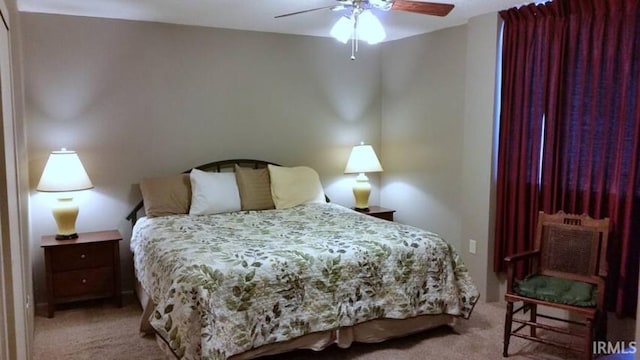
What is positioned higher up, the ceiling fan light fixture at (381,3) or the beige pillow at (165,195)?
the ceiling fan light fixture at (381,3)

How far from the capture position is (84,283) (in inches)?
151

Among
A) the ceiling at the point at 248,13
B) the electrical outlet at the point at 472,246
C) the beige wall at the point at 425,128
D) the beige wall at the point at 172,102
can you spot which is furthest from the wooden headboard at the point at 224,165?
the electrical outlet at the point at 472,246

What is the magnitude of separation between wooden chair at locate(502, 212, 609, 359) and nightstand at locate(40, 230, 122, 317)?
113 inches

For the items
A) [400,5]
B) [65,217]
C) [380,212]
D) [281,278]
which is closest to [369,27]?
[400,5]

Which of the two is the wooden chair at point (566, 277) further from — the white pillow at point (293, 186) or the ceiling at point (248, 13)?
the white pillow at point (293, 186)

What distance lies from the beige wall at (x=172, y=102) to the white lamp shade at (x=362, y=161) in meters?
0.28

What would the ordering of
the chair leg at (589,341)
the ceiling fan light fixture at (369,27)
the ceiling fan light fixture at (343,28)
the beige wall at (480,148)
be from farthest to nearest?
the beige wall at (480,148)
the ceiling fan light fixture at (343,28)
the ceiling fan light fixture at (369,27)
the chair leg at (589,341)

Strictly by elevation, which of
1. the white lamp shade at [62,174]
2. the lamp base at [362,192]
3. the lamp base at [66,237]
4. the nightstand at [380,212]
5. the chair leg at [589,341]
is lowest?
the chair leg at [589,341]

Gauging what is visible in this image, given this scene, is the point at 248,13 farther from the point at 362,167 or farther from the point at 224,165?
the point at 362,167

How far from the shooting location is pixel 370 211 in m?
4.99

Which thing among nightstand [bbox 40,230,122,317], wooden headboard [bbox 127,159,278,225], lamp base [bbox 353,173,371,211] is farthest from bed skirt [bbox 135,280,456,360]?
lamp base [bbox 353,173,371,211]

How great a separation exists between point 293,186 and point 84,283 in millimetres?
1863

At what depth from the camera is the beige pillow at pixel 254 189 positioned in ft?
14.3

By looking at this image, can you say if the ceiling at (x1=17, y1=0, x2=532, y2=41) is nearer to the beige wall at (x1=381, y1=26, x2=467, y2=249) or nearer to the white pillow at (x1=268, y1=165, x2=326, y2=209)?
the beige wall at (x1=381, y1=26, x2=467, y2=249)
